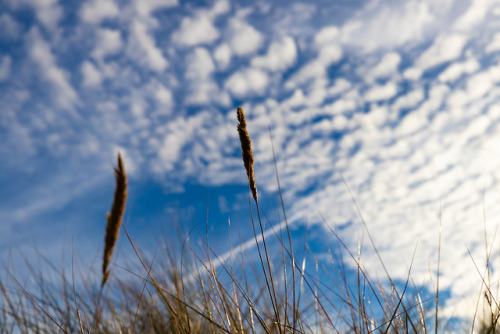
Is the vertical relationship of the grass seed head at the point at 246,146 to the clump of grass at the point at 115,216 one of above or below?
above

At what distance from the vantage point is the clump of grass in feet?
4.79

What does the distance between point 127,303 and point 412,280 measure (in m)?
2.06

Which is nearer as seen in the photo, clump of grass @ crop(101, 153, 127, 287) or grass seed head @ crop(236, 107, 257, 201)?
clump of grass @ crop(101, 153, 127, 287)

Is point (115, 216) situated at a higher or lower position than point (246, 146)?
lower

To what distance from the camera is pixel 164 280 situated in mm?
3119

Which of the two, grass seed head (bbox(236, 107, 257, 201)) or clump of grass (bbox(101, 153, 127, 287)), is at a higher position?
grass seed head (bbox(236, 107, 257, 201))

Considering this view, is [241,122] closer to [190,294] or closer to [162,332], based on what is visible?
[190,294]

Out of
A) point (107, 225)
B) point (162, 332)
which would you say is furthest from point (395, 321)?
point (162, 332)

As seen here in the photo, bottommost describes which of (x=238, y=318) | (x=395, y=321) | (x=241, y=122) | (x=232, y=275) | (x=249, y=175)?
(x=395, y=321)

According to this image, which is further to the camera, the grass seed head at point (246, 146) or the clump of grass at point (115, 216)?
the grass seed head at point (246, 146)

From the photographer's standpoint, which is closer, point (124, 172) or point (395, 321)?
point (124, 172)

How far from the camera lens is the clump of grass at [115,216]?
1461 mm

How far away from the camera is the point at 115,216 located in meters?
1.52

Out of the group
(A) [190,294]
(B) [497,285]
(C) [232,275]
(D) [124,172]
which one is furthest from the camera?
(A) [190,294]
